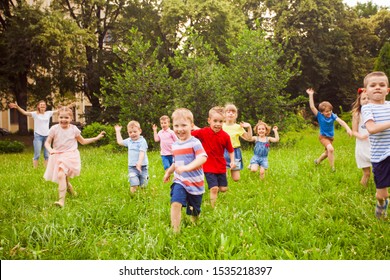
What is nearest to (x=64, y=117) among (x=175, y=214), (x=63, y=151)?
(x=63, y=151)

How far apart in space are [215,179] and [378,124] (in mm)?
2655

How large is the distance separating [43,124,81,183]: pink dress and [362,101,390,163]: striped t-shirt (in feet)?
16.1

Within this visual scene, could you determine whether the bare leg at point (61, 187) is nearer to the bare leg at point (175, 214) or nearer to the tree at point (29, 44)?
the bare leg at point (175, 214)

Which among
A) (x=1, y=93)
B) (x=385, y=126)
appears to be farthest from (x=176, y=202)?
(x=1, y=93)

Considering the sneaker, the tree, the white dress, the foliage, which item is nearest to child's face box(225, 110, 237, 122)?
the white dress

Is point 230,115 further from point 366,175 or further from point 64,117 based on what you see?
point 64,117

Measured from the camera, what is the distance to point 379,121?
15.6 ft

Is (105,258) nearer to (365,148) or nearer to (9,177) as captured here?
(365,148)

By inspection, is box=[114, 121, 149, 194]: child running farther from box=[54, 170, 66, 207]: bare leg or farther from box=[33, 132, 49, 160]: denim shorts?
box=[33, 132, 49, 160]: denim shorts

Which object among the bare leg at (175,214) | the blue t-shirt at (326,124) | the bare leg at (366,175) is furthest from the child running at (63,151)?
the blue t-shirt at (326,124)

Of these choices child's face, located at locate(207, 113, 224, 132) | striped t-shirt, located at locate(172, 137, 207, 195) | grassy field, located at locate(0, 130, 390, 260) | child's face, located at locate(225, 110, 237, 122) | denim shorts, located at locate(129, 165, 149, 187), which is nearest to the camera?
grassy field, located at locate(0, 130, 390, 260)

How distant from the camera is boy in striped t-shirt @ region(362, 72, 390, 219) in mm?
4691

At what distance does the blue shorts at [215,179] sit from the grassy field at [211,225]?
0.33 meters

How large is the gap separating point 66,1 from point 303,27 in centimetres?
2003
